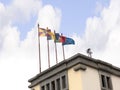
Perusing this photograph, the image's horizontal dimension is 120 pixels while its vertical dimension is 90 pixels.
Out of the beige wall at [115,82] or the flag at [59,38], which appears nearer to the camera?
the beige wall at [115,82]

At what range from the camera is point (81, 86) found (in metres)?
34.9

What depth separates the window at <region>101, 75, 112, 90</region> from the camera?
37.7m

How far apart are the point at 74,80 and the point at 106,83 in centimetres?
424

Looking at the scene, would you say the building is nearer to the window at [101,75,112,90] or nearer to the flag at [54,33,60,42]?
the window at [101,75,112,90]

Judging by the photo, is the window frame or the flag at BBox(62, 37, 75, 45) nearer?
the window frame

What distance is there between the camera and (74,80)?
1419 inches

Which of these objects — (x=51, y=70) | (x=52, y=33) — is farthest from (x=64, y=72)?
(x=52, y=33)

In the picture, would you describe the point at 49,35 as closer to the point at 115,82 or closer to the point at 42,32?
the point at 42,32

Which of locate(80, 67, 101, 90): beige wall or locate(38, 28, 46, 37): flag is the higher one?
locate(38, 28, 46, 37): flag

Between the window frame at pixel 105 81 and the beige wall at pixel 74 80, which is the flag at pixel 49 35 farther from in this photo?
the window frame at pixel 105 81

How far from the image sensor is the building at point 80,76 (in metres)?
35.8


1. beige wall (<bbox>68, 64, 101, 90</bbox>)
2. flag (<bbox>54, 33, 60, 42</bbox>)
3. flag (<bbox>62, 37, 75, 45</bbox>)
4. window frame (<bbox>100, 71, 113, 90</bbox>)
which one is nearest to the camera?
beige wall (<bbox>68, 64, 101, 90</bbox>)

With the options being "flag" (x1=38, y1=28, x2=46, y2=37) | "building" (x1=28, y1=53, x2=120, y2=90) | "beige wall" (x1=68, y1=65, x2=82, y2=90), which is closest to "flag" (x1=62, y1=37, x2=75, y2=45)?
"flag" (x1=38, y1=28, x2=46, y2=37)

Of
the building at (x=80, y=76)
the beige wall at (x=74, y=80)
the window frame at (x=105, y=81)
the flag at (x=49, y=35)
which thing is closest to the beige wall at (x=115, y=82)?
the building at (x=80, y=76)
